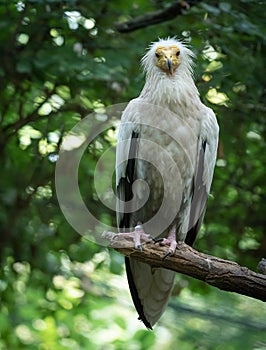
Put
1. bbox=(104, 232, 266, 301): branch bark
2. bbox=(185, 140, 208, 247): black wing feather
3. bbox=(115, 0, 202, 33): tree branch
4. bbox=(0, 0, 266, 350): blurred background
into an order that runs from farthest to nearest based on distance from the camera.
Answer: bbox=(0, 0, 266, 350): blurred background < bbox=(115, 0, 202, 33): tree branch < bbox=(185, 140, 208, 247): black wing feather < bbox=(104, 232, 266, 301): branch bark

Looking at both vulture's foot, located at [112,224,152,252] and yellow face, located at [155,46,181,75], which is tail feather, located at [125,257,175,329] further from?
yellow face, located at [155,46,181,75]

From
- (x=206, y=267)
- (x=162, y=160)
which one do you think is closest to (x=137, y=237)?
(x=206, y=267)

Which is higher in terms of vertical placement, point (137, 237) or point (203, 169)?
point (137, 237)

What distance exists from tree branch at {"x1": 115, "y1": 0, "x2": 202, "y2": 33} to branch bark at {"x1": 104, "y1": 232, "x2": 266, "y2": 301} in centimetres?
194

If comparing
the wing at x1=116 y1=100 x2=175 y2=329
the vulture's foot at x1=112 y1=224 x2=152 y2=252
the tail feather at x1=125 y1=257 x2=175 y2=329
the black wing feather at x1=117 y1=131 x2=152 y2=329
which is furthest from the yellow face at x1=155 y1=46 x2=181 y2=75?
the tail feather at x1=125 y1=257 x2=175 y2=329

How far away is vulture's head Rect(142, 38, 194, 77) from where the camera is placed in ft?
13.8

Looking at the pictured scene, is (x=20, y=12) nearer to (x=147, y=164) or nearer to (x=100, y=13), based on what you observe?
(x=100, y=13)

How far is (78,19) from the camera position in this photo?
16.6 ft

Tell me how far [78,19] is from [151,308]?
2.22 metres

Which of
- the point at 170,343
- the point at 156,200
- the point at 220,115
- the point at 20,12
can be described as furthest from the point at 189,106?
the point at 170,343

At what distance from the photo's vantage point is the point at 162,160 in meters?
4.10

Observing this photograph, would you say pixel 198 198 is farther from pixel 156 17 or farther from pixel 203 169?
pixel 156 17

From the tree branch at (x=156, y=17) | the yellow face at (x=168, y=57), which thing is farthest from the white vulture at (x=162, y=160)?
the tree branch at (x=156, y=17)

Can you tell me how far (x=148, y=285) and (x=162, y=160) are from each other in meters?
0.87
